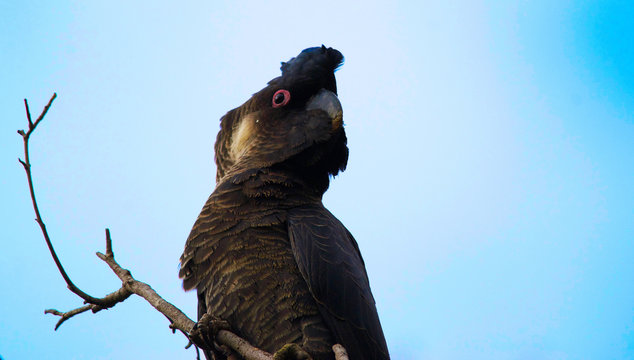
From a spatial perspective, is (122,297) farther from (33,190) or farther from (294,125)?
(294,125)

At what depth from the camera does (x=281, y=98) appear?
15.6ft

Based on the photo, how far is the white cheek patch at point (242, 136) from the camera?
4.81 m

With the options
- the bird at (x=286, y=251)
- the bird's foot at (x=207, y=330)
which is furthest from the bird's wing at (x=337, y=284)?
the bird's foot at (x=207, y=330)

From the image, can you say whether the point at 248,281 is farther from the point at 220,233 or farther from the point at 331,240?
the point at 331,240

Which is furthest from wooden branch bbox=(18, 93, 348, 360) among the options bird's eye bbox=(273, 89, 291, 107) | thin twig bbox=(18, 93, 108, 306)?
bird's eye bbox=(273, 89, 291, 107)

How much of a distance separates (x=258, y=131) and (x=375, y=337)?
1.95 m

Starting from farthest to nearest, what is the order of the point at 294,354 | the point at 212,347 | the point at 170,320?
the point at 212,347, the point at 170,320, the point at 294,354

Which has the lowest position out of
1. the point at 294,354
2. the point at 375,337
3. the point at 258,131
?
the point at 294,354

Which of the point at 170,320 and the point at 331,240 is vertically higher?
the point at 331,240

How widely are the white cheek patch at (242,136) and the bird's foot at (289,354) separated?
239 cm

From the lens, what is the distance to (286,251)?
3691 mm

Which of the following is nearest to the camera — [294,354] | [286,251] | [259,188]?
[294,354]

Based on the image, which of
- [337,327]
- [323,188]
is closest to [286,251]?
[337,327]

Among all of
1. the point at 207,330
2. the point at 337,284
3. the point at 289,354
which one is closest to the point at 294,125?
the point at 337,284
